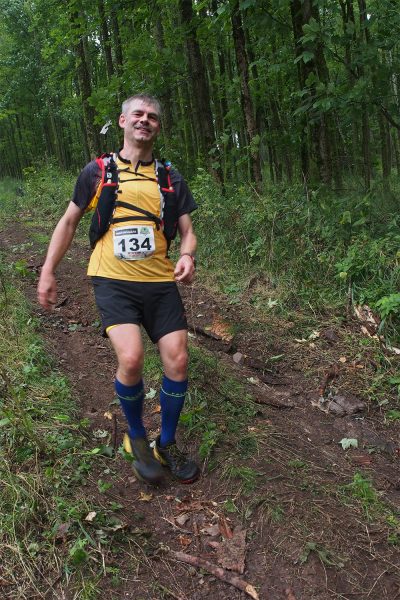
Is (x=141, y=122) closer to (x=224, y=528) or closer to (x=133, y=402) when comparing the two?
(x=133, y=402)

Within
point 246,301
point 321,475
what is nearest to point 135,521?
point 321,475

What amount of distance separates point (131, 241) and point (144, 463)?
139 centimetres

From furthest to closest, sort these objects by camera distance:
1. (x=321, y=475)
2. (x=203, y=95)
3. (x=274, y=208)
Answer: (x=203, y=95) < (x=274, y=208) < (x=321, y=475)

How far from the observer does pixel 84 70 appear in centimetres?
1312

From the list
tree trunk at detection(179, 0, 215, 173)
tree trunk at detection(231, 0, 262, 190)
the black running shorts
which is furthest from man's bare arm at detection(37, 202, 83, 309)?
tree trunk at detection(179, 0, 215, 173)

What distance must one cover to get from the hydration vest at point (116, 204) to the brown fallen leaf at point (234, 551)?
183 centimetres

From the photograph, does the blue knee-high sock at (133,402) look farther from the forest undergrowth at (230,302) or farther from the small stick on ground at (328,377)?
the small stick on ground at (328,377)

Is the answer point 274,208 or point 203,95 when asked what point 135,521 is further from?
point 203,95

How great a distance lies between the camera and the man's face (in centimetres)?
304

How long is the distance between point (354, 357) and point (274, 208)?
281 centimetres

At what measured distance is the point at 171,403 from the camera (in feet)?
10.0

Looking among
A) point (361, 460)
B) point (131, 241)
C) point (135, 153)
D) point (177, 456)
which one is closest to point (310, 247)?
point (361, 460)

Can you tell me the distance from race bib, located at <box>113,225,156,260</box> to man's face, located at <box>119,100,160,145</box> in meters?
0.57

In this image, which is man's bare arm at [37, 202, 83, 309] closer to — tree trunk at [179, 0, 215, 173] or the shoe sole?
the shoe sole
